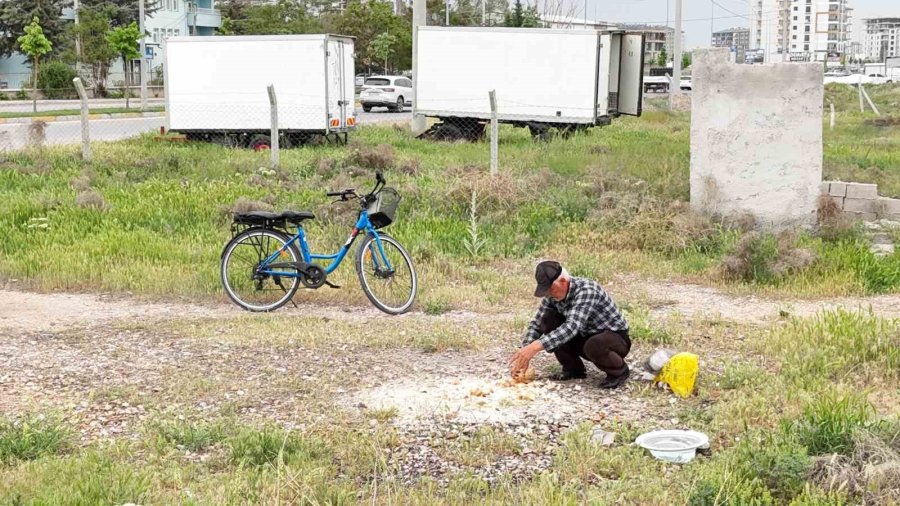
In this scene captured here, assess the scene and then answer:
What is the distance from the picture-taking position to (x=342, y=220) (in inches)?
460

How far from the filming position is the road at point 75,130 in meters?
19.7

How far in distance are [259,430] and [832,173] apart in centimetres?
1284

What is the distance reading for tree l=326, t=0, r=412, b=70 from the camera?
6356 centimetres

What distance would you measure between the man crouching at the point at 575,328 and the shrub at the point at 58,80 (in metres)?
44.3

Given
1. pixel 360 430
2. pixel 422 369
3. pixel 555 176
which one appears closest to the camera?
pixel 360 430

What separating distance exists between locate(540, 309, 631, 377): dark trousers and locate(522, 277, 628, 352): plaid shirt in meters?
0.05

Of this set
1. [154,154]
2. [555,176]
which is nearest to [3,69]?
[154,154]

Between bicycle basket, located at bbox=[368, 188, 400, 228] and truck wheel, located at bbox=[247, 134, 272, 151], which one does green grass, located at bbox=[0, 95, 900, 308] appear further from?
truck wheel, located at bbox=[247, 134, 272, 151]

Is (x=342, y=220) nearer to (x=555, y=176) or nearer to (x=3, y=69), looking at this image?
(x=555, y=176)

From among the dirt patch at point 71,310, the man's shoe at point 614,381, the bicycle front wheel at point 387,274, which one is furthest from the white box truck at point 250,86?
the man's shoe at point 614,381

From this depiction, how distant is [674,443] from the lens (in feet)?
17.2

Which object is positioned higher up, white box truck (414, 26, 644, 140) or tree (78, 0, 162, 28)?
tree (78, 0, 162, 28)

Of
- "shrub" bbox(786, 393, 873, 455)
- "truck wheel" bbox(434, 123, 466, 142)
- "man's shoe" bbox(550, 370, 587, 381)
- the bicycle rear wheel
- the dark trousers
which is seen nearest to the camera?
"shrub" bbox(786, 393, 873, 455)

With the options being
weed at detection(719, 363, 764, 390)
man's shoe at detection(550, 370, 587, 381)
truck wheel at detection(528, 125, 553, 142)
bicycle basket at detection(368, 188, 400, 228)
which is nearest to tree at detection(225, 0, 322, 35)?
truck wheel at detection(528, 125, 553, 142)
